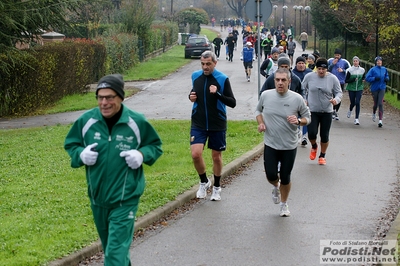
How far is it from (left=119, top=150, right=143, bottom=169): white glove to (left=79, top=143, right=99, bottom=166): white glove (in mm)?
203

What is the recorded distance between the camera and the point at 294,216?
905 cm

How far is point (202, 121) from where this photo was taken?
31.3ft

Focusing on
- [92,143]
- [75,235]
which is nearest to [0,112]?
[75,235]

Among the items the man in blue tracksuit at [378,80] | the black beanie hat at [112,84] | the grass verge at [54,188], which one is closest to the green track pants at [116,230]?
the black beanie hat at [112,84]

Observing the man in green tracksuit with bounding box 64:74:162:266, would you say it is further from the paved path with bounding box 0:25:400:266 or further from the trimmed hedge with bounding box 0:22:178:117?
the trimmed hedge with bounding box 0:22:178:117

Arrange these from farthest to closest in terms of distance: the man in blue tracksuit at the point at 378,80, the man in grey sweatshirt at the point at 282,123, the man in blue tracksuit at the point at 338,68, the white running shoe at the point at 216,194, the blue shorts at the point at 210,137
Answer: the man in blue tracksuit at the point at 338,68 < the man in blue tracksuit at the point at 378,80 < the white running shoe at the point at 216,194 < the blue shorts at the point at 210,137 < the man in grey sweatshirt at the point at 282,123

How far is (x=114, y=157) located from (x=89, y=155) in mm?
198

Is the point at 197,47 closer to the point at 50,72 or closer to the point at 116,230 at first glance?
the point at 50,72

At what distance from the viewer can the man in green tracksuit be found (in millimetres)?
5438

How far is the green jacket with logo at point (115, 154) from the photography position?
18.0 feet

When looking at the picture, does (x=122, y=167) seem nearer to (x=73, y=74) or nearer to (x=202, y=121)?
(x=202, y=121)

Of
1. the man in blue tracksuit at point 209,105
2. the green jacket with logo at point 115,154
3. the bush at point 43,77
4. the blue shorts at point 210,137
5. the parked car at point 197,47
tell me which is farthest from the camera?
the parked car at point 197,47

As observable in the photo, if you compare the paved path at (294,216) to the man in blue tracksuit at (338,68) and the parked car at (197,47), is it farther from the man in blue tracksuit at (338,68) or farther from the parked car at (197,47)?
the parked car at (197,47)

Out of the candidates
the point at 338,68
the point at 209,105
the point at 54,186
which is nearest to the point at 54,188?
the point at 54,186
